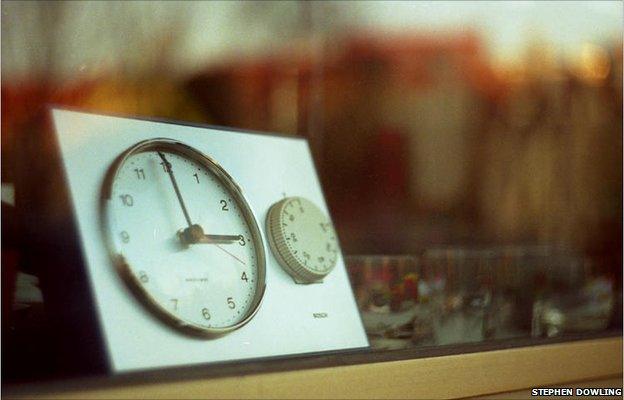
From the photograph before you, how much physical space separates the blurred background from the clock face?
1.61 feet

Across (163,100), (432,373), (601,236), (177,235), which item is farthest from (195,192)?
(601,236)

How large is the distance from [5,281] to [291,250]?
0.98 feet

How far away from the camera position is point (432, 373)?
2.52 ft

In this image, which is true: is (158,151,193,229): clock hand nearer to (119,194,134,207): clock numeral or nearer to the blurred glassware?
(119,194,134,207): clock numeral

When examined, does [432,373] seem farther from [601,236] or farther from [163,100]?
[601,236]

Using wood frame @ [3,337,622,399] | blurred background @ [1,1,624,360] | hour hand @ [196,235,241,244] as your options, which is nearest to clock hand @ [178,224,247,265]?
hour hand @ [196,235,241,244]

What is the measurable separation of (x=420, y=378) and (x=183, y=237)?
283 mm

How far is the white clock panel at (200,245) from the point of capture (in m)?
0.67

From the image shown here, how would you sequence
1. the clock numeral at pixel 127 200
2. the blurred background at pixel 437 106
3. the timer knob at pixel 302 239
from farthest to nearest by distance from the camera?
the blurred background at pixel 437 106 → the timer knob at pixel 302 239 → the clock numeral at pixel 127 200

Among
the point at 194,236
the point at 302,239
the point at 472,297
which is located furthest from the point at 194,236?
the point at 472,297

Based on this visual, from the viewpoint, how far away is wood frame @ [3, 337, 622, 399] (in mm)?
603

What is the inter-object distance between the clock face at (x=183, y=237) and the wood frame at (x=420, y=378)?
0.26ft

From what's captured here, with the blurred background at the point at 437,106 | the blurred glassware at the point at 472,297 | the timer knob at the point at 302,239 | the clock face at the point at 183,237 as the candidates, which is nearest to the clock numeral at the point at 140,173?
the clock face at the point at 183,237

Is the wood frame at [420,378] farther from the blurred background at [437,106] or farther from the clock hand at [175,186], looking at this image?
the blurred background at [437,106]
